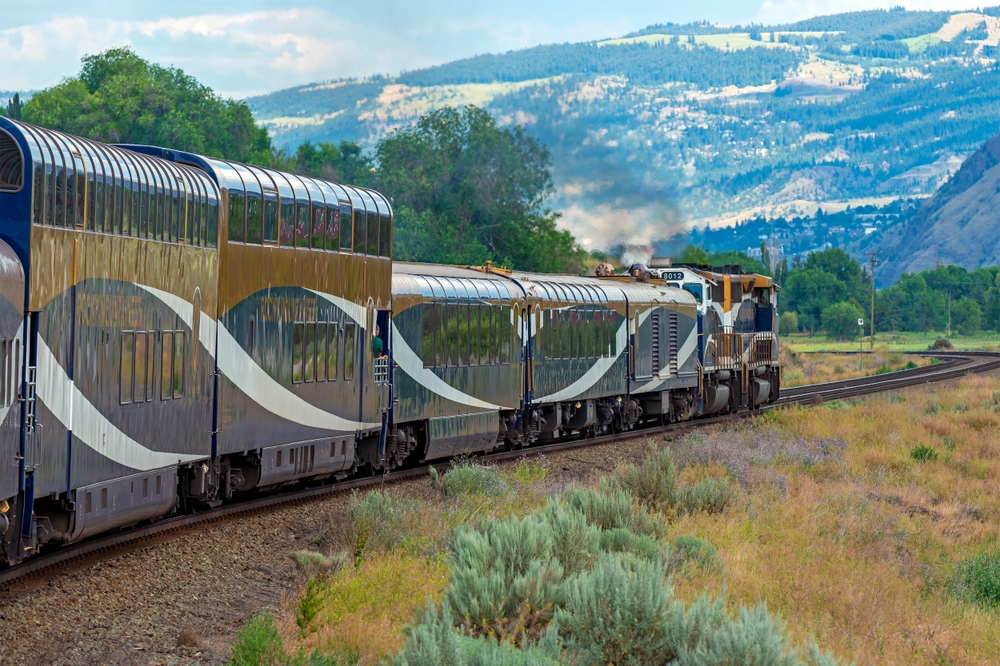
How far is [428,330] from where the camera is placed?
69.7ft

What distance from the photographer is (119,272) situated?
12922mm

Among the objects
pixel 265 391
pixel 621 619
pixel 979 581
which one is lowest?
pixel 979 581

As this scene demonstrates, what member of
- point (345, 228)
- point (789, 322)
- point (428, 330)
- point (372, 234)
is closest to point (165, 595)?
point (345, 228)

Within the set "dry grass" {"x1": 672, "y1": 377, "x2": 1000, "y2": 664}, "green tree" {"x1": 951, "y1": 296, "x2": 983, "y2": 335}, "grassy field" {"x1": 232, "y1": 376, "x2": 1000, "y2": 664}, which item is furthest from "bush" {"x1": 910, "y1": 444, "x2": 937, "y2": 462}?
"green tree" {"x1": 951, "y1": 296, "x2": 983, "y2": 335}

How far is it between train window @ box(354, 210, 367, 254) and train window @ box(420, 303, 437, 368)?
240 cm

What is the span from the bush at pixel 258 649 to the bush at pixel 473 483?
8.07 m

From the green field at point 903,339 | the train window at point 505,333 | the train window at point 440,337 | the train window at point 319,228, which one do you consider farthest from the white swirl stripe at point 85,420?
the green field at point 903,339

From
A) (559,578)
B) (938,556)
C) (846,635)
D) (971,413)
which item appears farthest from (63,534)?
(971,413)

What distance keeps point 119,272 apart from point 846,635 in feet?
26.2

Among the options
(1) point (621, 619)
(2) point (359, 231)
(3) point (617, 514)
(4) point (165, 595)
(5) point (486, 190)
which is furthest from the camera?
(5) point (486, 190)

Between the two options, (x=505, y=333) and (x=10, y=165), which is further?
(x=505, y=333)

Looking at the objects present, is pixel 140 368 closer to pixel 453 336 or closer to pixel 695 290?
pixel 453 336

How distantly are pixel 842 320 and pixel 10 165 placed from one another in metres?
150

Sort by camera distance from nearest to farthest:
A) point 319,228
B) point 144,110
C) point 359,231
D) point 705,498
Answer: point 705,498
point 319,228
point 359,231
point 144,110
